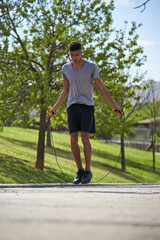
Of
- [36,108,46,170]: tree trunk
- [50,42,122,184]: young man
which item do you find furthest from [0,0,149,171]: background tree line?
[50,42,122,184]: young man

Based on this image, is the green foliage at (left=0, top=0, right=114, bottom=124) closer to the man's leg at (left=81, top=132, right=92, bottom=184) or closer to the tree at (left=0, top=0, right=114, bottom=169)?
the tree at (left=0, top=0, right=114, bottom=169)

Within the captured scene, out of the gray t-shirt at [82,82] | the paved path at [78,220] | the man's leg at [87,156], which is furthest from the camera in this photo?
the man's leg at [87,156]

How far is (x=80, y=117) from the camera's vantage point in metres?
6.44

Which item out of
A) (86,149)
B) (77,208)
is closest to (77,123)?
(86,149)

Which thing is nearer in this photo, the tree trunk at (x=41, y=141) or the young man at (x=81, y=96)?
the young man at (x=81, y=96)

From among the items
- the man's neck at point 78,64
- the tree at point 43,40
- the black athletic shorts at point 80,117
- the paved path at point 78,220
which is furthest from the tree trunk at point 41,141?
the paved path at point 78,220

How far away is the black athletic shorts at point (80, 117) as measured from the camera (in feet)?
20.8

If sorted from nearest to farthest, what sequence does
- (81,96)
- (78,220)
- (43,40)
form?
1. (78,220)
2. (81,96)
3. (43,40)

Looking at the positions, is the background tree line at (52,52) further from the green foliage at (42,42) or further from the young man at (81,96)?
the young man at (81,96)

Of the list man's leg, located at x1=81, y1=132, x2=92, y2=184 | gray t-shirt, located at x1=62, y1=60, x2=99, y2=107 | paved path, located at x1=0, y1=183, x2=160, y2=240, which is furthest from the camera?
man's leg, located at x1=81, y1=132, x2=92, y2=184

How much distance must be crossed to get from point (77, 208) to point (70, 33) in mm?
12509

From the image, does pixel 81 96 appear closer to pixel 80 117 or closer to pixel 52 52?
pixel 80 117

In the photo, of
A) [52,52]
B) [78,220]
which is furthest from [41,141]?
Result: [78,220]

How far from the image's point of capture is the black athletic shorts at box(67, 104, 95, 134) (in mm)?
6352
